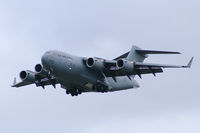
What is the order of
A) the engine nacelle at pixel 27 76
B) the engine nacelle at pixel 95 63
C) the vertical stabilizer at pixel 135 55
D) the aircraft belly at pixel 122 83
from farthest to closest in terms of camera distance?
1. the vertical stabilizer at pixel 135 55
2. the engine nacelle at pixel 27 76
3. the aircraft belly at pixel 122 83
4. the engine nacelle at pixel 95 63

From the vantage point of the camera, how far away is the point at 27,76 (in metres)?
55.2

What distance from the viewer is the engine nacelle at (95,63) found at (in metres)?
51.6

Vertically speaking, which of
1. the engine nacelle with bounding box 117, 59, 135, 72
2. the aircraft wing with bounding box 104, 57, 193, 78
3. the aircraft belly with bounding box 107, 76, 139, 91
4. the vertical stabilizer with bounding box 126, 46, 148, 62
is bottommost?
the aircraft belly with bounding box 107, 76, 139, 91

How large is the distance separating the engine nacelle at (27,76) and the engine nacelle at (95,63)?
5.88 m

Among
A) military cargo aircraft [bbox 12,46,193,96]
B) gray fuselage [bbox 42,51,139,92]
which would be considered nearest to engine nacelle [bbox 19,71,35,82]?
military cargo aircraft [bbox 12,46,193,96]

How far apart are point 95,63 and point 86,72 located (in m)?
1.01

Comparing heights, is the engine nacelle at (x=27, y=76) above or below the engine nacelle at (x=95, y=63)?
below

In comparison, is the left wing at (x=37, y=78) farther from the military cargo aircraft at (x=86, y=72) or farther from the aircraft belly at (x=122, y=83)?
the aircraft belly at (x=122, y=83)

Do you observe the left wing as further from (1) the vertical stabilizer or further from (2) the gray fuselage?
(1) the vertical stabilizer

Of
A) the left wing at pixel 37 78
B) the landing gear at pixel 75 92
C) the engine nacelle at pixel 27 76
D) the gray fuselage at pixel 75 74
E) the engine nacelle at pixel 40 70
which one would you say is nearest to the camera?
the gray fuselage at pixel 75 74

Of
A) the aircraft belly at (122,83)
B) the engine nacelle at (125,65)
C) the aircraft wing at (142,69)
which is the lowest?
the aircraft belly at (122,83)

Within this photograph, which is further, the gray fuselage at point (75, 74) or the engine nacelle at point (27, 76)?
the engine nacelle at point (27, 76)

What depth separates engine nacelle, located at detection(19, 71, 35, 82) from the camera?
55062 mm

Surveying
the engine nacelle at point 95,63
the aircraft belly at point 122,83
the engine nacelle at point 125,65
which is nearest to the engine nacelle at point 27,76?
the engine nacelle at point 95,63
